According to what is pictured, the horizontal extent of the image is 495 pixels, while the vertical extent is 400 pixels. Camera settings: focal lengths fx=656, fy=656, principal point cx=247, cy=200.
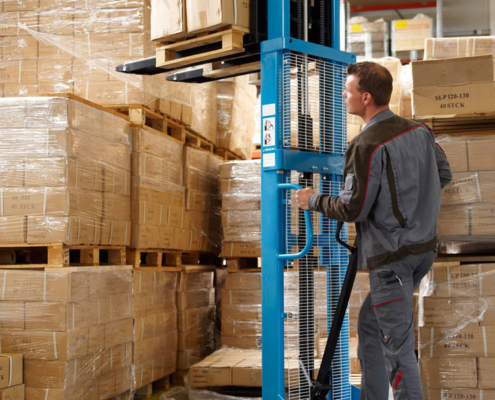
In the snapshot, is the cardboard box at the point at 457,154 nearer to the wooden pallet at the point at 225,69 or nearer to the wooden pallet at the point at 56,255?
the wooden pallet at the point at 225,69

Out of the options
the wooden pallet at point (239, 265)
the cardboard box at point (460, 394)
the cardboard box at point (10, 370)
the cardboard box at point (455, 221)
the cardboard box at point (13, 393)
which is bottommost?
the cardboard box at point (13, 393)

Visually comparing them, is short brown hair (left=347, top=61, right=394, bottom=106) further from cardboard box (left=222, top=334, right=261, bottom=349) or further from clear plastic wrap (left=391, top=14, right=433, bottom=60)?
clear plastic wrap (left=391, top=14, right=433, bottom=60)

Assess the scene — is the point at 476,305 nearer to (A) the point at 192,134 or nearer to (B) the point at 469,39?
(B) the point at 469,39

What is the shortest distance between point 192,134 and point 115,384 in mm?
2638

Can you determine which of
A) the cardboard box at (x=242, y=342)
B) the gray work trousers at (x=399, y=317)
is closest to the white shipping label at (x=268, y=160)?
the gray work trousers at (x=399, y=317)

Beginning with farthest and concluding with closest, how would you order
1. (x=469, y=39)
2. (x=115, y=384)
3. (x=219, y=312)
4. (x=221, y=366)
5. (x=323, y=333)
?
(x=219, y=312)
(x=469, y=39)
(x=221, y=366)
(x=115, y=384)
(x=323, y=333)

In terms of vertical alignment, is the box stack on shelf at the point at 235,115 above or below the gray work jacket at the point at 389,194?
above

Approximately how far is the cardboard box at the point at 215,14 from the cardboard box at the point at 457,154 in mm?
1468

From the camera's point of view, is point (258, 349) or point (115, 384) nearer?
point (115, 384)

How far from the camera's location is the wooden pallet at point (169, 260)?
17.5ft

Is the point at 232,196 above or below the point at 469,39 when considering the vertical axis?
below

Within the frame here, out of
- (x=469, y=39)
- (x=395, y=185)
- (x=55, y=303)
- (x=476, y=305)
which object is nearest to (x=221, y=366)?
(x=55, y=303)

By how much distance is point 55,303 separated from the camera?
13.9 feet

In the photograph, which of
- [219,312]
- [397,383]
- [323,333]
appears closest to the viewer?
[397,383]
